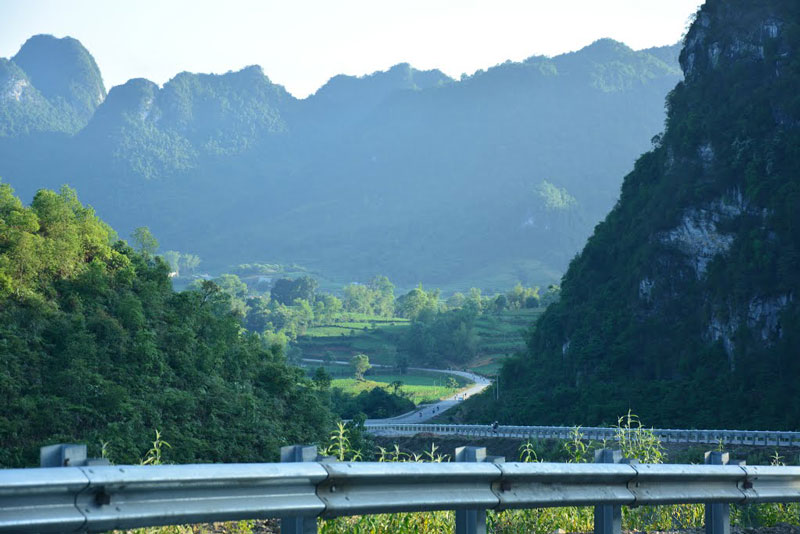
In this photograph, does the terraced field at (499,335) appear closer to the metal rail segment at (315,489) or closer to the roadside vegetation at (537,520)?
the roadside vegetation at (537,520)

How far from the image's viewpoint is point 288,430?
53.7 metres

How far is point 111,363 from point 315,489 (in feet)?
145

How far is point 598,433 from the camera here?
5809 centimetres

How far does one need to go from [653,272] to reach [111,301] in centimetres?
4396

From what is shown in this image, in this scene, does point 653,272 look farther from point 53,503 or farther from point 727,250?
point 53,503

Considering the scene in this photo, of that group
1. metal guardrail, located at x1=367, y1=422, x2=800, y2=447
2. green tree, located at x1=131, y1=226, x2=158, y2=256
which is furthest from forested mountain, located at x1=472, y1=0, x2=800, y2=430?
green tree, located at x1=131, y1=226, x2=158, y2=256

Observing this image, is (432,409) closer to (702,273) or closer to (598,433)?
(702,273)

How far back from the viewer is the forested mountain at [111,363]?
42.9 meters

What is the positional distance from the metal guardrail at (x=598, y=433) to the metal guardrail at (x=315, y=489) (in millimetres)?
32921

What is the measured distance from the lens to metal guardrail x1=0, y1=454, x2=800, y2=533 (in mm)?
4836

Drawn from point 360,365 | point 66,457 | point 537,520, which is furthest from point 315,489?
point 360,365

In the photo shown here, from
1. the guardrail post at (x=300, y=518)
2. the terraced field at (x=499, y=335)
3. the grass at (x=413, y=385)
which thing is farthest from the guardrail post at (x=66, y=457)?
the terraced field at (x=499, y=335)

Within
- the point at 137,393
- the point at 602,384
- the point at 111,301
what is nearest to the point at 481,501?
the point at 137,393

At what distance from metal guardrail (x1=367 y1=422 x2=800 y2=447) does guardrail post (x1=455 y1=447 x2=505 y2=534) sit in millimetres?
33865
